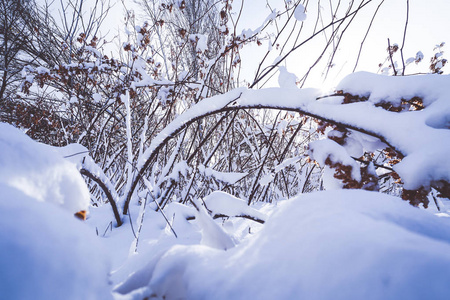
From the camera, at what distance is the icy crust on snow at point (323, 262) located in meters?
0.27

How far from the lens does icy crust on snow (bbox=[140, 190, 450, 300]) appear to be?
10.7 inches

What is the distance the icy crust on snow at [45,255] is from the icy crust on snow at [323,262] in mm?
126

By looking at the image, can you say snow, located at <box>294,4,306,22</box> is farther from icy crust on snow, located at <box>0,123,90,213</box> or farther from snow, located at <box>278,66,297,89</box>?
icy crust on snow, located at <box>0,123,90,213</box>

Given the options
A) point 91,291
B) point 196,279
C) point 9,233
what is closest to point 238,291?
point 196,279

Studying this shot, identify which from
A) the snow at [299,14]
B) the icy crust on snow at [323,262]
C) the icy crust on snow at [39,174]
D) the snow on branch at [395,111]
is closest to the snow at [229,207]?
the snow on branch at [395,111]

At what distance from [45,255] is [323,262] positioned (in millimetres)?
369

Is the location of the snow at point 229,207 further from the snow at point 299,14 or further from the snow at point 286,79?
the snow at point 299,14

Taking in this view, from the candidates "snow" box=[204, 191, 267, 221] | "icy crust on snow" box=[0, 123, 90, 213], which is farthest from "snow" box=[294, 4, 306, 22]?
"icy crust on snow" box=[0, 123, 90, 213]

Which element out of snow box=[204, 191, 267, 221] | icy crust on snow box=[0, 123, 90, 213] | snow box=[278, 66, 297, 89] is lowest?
snow box=[204, 191, 267, 221]

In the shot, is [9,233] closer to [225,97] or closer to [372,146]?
[225,97]

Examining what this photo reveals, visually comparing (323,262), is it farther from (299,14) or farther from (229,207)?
(299,14)

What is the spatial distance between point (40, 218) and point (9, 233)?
37 mm

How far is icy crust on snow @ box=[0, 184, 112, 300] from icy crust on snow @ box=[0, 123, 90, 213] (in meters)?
0.05

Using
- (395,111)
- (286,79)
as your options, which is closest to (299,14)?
(286,79)
